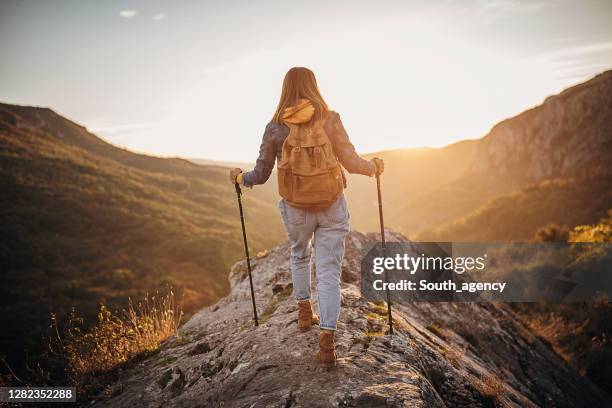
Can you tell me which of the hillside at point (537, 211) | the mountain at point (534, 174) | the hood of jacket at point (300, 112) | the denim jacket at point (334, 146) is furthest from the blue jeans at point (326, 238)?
the hillside at point (537, 211)

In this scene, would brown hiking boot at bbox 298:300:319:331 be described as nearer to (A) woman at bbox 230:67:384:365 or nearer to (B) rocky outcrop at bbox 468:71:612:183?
(A) woman at bbox 230:67:384:365

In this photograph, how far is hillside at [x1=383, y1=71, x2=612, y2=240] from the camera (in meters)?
25.0

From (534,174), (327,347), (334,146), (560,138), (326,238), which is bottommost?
(534,174)

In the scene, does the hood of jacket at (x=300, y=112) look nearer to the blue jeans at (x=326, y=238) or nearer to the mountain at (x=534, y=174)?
the blue jeans at (x=326, y=238)

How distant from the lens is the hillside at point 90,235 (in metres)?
25.1

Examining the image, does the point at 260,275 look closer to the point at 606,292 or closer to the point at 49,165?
the point at 606,292

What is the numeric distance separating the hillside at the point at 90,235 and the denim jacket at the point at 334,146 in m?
21.4

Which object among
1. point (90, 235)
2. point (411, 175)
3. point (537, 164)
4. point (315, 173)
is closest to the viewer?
point (315, 173)

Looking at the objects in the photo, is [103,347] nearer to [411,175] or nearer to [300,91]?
[300,91]

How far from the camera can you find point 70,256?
30844mm

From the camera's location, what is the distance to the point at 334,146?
3.06 metres

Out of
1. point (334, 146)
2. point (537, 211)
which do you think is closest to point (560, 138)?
point (537, 211)

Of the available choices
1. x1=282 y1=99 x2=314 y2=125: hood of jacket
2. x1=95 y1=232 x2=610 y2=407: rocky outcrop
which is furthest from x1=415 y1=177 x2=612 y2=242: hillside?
x1=282 y1=99 x2=314 y2=125: hood of jacket

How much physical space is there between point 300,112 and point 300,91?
25cm
